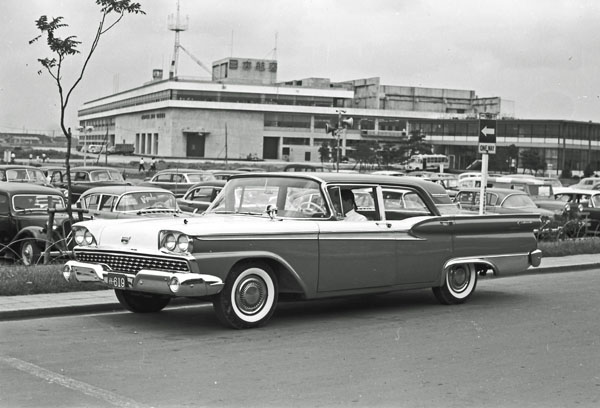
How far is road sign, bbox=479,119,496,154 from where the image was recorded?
19.2 metres

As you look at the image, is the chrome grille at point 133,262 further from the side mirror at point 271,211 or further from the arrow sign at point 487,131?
the arrow sign at point 487,131

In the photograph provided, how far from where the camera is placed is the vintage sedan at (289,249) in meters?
8.99

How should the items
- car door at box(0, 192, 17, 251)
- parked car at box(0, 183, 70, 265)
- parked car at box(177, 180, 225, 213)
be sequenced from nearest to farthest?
parked car at box(0, 183, 70, 265) < car door at box(0, 192, 17, 251) < parked car at box(177, 180, 225, 213)

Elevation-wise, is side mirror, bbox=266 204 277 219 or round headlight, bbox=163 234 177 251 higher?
side mirror, bbox=266 204 277 219

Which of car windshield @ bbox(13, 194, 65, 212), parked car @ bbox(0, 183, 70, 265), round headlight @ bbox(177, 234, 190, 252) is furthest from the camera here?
car windshield @ bbox(13, 194, 65, 212)

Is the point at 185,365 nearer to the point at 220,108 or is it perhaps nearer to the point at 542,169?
the point at 542,169

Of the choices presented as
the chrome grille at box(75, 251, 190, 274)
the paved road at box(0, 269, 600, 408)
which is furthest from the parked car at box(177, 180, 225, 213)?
the chrome grille at box(75, 251, 190, 274)

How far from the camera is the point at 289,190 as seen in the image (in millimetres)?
10250

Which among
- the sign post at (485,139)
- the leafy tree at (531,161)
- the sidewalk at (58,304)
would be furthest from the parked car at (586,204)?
the leafy tree at (531,161)

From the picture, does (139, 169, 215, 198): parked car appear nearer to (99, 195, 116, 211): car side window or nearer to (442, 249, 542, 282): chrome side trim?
(99, 195, 116, 211): car side window

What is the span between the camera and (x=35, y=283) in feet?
37.4

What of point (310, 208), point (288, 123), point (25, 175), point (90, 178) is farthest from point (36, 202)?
point (288, 123)

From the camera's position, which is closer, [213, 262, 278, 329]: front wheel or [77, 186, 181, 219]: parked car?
[213, 262, 278, 329]: front wheel

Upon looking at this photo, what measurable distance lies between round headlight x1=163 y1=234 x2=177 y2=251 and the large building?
323 feet
